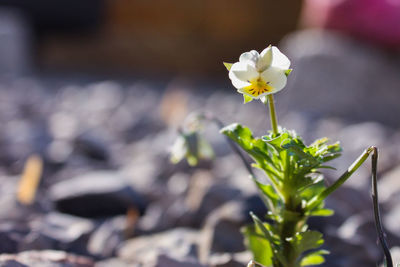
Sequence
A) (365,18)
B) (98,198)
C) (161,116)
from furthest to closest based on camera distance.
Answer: (365,18), (161,116), (98,198)

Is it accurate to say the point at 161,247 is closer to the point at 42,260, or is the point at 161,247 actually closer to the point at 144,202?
the point at 42,260

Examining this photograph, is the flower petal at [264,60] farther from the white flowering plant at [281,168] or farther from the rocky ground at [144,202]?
the rocky ground at [144,202]

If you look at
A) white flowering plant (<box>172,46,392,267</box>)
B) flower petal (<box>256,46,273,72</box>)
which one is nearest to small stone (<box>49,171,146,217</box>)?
white flowering plant (<box>172,46,392,267</box>)

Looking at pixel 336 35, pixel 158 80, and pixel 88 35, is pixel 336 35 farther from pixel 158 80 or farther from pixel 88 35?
pixel 88 35

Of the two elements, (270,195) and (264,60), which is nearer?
(264,60)

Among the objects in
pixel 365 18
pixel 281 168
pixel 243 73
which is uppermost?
pixel 365 18

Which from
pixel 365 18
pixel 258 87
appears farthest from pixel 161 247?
pixel 365 18
